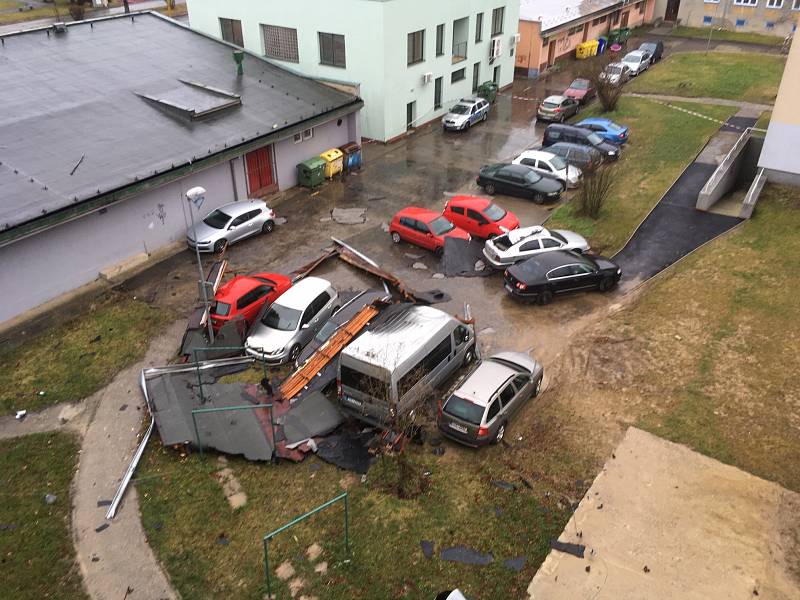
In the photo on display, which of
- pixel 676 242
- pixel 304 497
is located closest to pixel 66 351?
pixel 304 497

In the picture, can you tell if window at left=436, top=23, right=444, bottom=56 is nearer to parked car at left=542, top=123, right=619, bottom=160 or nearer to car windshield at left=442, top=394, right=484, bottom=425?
parked car at left=542, top=123, right=619, bottom=160

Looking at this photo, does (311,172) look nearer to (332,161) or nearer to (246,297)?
(332,161)

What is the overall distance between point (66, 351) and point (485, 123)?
26.2m

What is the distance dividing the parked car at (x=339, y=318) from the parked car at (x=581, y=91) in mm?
24997

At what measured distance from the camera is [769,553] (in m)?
11.1

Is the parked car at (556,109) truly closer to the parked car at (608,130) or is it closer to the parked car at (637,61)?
the parked car at (608,130)

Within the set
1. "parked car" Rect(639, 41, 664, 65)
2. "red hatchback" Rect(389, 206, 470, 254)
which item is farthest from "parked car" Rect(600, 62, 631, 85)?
"red hatchback" Rect(389, 206, 470, 254)

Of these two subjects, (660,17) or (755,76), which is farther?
(660,17)

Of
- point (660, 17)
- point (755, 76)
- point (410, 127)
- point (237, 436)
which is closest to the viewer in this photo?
point (237, 436)

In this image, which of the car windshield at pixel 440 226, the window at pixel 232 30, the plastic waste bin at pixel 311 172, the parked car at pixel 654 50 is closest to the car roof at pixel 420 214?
the car windshield at pixel 440 226

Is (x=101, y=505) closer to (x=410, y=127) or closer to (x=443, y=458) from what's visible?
(x=443, y=458)

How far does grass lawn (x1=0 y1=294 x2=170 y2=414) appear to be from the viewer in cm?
1570

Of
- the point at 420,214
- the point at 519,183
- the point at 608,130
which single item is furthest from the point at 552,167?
the point at 420,214

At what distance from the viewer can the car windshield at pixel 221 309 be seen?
1747 cm
